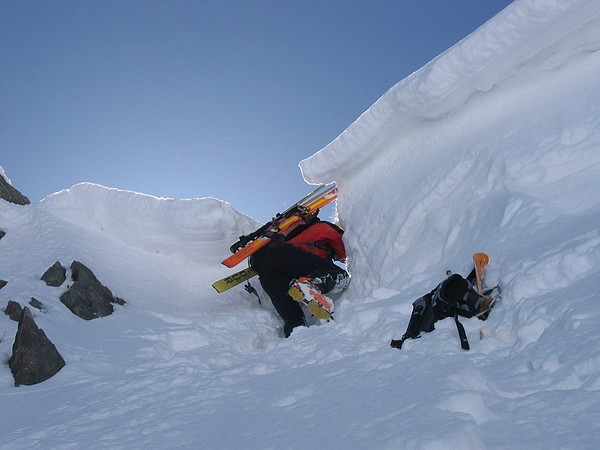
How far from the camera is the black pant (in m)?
7.71

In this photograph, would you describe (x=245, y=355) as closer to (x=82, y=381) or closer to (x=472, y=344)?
(x=82, y=381)

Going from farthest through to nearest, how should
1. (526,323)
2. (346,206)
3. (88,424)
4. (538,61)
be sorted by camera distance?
1. (346,206)
2. (538,61)
3. (88,424)
4. (526,323)

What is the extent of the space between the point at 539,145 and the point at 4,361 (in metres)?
5.84

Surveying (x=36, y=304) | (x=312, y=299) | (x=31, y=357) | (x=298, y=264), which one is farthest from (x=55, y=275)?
(x=312, y=299)

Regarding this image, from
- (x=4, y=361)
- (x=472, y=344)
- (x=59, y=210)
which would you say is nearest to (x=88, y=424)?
(x=4, y=361)

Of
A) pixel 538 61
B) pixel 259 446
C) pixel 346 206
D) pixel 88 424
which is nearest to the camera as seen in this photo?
pixel 259 446

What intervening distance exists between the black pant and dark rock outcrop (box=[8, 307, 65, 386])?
3.53 m

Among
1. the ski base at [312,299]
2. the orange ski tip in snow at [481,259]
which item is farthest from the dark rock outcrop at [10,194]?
the orange ski tip in snow at [481,259]

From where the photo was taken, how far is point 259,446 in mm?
2496

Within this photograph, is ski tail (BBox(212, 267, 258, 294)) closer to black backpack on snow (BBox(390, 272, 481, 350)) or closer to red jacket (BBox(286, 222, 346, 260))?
red jacket (BBox(286, 222, 346, 260))

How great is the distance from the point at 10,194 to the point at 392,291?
9.60 metres

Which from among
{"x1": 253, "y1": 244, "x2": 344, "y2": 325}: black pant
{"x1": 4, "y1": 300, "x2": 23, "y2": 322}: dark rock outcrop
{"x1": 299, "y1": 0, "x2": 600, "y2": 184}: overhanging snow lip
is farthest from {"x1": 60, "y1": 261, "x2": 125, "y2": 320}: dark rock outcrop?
{"x1": 299, "y1": 0, "x2": 600, "y2": 184}: overhanging snow lip

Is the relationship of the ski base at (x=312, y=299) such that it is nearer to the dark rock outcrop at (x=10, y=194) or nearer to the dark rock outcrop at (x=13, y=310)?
the dark rock outcrop at (x=13, y=310)

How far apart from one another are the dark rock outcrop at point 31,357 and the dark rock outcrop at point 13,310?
1.21 metres
